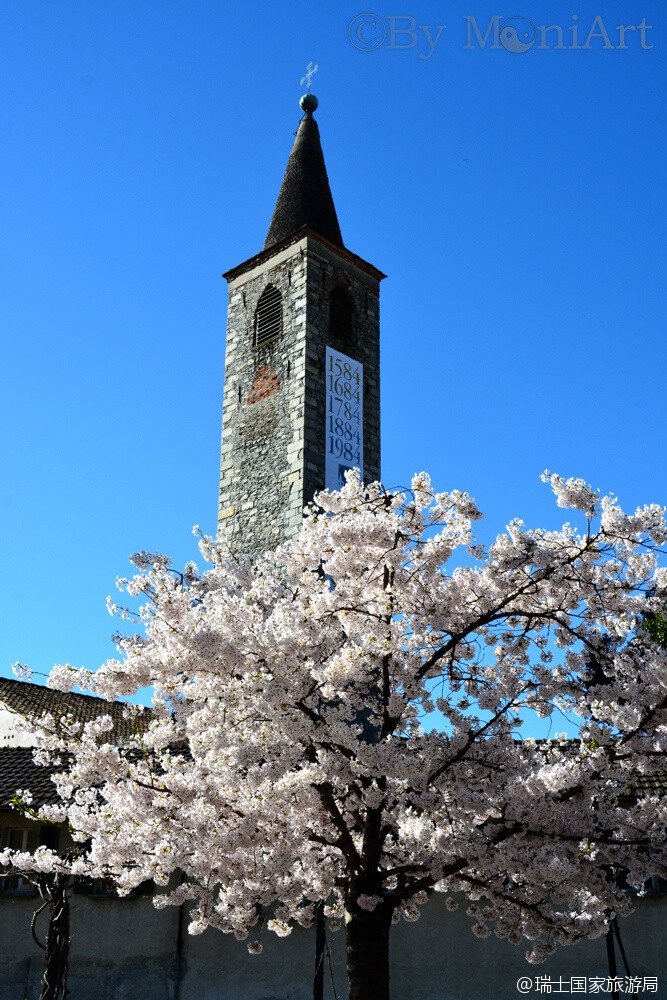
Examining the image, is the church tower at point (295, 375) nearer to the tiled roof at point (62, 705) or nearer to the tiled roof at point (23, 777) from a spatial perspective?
the tiled roof at point (62, 705)

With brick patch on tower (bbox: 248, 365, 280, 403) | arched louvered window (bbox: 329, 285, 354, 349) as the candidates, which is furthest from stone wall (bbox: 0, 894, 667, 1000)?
arched louvered window (bbox: 329, 285, 354, 349)

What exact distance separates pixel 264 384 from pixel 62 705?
893 centimetres

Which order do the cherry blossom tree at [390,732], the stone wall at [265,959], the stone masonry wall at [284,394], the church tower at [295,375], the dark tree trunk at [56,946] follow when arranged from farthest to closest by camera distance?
the church tower at [295,375] < the stone masonry wall at [284,394] < the stone wall at [265,959] < the dark tree trunk at [56,946] < the cherry blossom tree at [390,732]

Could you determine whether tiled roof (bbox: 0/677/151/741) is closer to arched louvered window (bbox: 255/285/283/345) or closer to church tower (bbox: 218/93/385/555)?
church tower (bbox: 218/93/385/555)

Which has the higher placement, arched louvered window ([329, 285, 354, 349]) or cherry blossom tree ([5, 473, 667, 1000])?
arched louvered window ([329, 285, 354, 349])

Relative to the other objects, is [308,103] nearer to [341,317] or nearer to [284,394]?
[341,317]

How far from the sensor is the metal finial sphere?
27.0 metres

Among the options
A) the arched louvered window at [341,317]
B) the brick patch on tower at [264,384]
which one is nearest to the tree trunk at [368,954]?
the brick patch on tower at [264,384]

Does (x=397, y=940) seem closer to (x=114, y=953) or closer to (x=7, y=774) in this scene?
(x=114, y=953)

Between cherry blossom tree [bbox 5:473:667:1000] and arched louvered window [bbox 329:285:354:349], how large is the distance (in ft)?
39.8

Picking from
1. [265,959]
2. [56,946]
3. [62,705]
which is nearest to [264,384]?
[62,705]

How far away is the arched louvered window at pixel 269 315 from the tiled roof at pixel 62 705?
9103 millimetres

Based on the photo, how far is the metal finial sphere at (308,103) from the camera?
88.5 ft

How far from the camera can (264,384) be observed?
21.2 m
